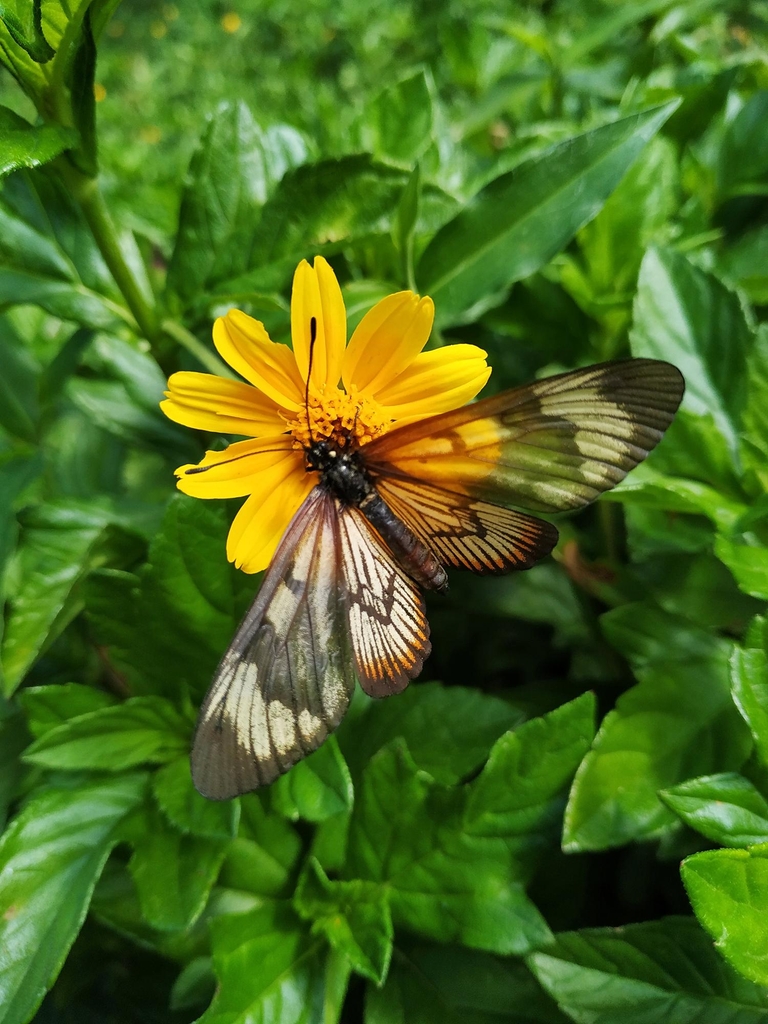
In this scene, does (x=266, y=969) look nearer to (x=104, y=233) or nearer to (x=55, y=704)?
(x=55, y=704)

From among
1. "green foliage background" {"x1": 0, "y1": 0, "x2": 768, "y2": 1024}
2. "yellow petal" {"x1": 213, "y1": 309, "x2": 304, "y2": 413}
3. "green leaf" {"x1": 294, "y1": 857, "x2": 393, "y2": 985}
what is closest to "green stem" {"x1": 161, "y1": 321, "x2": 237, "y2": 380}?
"green foliage background" {"x1": 0, "y1": 0, "x2": 768, "y2": 1024}

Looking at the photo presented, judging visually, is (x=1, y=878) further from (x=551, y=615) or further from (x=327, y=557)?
(x=551, y=615)

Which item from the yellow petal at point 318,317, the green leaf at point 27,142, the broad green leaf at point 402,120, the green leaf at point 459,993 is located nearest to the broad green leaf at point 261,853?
the green leaf at point 459,993

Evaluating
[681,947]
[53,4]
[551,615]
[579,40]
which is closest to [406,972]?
[681,947]

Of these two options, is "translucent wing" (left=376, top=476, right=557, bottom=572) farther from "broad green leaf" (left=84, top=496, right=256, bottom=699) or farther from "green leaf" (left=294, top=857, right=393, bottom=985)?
"green leaf" (left=294, top=857, right=393, bottom=985)

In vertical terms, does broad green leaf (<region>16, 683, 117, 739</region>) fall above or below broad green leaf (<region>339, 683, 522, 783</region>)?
above
